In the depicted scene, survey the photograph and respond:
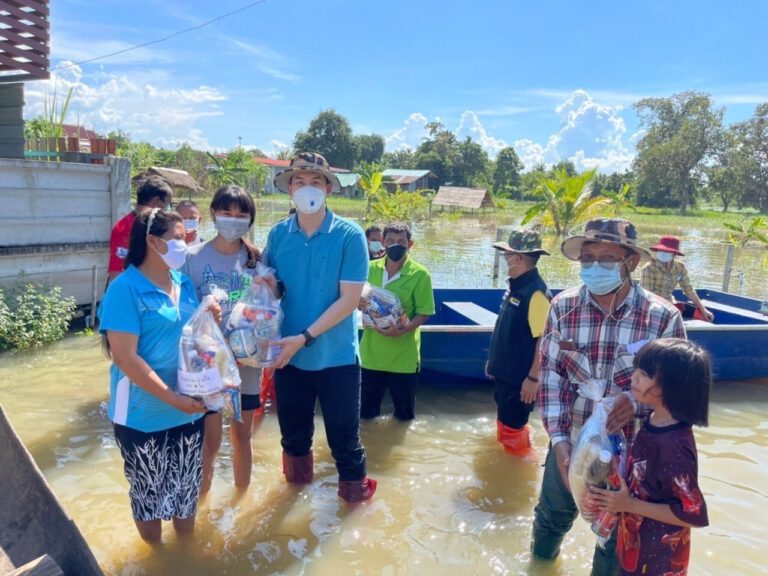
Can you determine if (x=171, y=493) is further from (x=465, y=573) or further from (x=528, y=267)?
(x=528, y=267)

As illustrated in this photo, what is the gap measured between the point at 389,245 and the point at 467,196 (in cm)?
3572

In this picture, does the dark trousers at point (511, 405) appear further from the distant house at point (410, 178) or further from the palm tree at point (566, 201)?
the distant house at point (410, 178)

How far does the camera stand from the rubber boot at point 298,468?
12.2 ft

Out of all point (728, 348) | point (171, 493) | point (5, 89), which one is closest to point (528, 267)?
point (171, 493)

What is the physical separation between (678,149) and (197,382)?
55.1 meters

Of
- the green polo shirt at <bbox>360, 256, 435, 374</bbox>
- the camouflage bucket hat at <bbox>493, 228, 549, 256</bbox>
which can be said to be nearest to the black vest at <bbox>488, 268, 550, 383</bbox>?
the camouflage bucket hat at <bbox>493, 228, 549, 256</bbox>

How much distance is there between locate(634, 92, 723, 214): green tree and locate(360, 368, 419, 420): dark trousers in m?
A: 51.2

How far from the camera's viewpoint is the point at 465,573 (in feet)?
10.4

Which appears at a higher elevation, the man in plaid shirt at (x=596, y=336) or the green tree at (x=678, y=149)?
the green tree at (x=678, y=149)

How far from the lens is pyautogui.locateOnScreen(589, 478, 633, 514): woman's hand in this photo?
2070 millimetres

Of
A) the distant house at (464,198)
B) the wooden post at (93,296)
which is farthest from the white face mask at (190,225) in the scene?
the distant house at (464,198)

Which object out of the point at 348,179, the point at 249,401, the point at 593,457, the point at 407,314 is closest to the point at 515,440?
the point at 407,314

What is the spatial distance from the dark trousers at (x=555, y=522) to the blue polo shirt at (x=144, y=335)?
1.71m

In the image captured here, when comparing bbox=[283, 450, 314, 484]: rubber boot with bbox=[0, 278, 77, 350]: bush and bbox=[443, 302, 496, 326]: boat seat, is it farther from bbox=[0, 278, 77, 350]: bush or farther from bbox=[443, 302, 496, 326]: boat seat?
bbox=[0, 278, 77, 350]: bush
